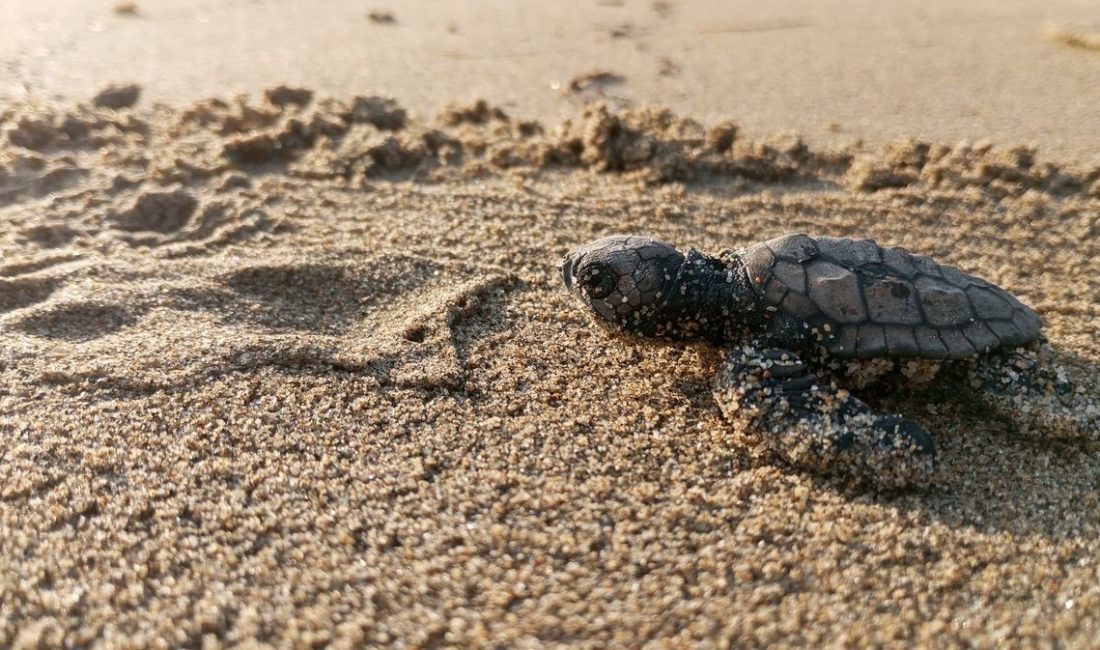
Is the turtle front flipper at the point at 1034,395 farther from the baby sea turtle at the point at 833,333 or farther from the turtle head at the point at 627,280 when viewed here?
the turtle head at the point at 627,280

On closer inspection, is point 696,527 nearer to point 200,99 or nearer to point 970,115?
point 970,115

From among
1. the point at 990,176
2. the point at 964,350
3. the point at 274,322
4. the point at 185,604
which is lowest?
the point at 185,604

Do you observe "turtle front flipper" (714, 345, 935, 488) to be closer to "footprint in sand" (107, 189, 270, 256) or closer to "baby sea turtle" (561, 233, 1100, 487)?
"baby sea turtle" (561, 233, 1100, 487)

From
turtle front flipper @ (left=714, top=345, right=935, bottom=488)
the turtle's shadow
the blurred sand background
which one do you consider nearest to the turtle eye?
the blurred sand background

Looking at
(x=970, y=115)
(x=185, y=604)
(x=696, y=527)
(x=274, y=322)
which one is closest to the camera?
(x=185, y=604)

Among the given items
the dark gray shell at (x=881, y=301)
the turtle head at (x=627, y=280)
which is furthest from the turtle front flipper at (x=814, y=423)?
the turtle head at (x=627, y=280)

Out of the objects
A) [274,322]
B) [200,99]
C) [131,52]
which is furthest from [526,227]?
[131,52]

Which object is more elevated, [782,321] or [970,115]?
[970,115]
